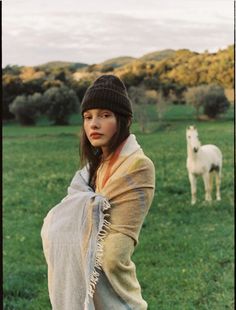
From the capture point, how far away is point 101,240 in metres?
1.76

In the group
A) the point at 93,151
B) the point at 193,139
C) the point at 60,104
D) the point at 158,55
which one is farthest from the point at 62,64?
the point at 93,151

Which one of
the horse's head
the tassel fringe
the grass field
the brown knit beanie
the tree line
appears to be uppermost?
the tree line

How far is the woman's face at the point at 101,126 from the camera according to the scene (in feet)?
6.04

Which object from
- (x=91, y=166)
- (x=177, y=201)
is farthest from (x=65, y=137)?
(x=91, y=166)

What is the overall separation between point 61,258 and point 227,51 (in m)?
6.83

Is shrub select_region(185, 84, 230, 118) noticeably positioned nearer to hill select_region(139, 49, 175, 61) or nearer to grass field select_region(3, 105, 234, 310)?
grass field select_region(3, 105, 234, 310)

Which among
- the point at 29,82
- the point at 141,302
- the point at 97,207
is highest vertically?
the point at 29,82

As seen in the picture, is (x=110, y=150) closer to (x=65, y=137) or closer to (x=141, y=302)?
(x=141, y=302)

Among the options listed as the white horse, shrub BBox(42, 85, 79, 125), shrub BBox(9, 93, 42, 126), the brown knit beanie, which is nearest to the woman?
the brown knit beanie

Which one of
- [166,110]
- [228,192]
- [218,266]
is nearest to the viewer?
[218,266]

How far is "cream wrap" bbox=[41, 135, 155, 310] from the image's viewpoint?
175 centimetres

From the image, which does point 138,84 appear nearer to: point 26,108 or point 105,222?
point 26,108

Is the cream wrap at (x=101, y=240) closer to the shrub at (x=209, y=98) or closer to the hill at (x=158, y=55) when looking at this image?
the hill at (x=158, y=55)

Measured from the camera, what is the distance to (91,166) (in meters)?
1.96
